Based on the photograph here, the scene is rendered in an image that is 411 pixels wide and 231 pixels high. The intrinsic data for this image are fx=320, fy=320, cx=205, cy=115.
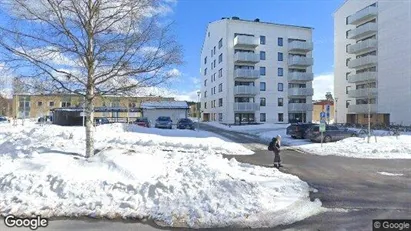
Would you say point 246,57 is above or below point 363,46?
below

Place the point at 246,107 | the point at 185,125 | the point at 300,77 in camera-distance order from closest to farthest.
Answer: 1. the point at 185,125
2. the point at 246,107
3. the point at 300,77

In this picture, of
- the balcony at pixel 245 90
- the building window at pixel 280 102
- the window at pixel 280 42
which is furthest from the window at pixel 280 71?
the balcony at pixel 245 90

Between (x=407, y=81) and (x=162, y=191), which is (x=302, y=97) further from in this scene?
(x=162, y=191)

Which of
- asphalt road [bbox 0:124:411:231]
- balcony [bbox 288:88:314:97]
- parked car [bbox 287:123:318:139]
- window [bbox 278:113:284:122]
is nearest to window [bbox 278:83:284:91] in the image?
balcony [bbox 288:88:314:97]

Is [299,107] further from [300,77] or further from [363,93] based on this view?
[363,93]

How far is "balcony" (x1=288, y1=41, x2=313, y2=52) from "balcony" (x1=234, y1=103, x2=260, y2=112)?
1237 centimetres

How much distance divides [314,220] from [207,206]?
7.43ft

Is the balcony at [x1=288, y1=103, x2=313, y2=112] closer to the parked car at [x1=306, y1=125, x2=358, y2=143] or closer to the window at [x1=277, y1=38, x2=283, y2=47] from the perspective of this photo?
the window at [x1=277, y1=38, x2=283, y2=47]

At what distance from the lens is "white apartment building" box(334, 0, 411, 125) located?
138 feet

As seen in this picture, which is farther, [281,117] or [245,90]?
[281,117]

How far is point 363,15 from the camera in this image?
48875 mm

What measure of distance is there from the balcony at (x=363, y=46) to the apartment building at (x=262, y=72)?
669 centimetres

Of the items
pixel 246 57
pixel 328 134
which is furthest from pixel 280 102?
pixel 328 134

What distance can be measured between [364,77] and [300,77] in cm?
996
